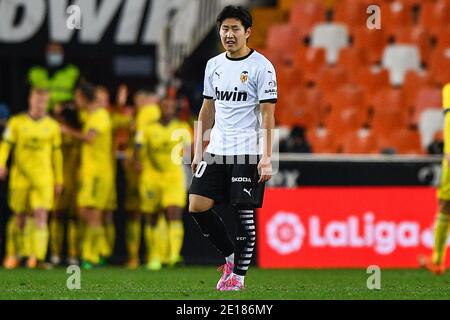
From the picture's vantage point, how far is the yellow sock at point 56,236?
1409cm

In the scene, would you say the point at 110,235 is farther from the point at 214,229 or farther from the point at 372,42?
the point at 214,229

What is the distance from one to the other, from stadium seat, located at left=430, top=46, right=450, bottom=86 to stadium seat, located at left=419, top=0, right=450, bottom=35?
0.50 meters

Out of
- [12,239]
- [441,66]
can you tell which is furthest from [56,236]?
[441,66]

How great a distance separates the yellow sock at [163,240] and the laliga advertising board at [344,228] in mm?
1051

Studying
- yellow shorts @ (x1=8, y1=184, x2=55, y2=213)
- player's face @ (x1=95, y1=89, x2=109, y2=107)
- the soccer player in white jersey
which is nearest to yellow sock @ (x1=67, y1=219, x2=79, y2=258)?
yellow shorts @ (x1=8, y1=184, x2=55, y2=213)

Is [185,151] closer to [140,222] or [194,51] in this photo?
[140,222]

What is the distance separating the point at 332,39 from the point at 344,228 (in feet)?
14.8

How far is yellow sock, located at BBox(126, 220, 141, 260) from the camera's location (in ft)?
46.0

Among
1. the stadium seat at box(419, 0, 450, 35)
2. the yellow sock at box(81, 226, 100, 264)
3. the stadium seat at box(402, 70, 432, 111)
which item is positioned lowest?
the yellow sock at box(81, 226, 100, 264)

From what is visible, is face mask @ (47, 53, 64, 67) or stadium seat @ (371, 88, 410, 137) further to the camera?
face mask @ (47, 53, 64, 67)

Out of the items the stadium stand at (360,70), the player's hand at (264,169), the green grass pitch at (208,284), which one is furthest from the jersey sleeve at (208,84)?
the stadium stand at (360,70)

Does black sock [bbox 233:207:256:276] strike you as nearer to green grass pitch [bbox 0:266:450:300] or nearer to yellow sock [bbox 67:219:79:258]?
green grass pitch [bbox 0:266:450:300]

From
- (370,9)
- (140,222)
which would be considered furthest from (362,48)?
(140,222)

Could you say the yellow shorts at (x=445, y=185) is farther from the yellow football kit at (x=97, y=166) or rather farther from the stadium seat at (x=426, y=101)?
the stadium seat at (x=426, y=101)
